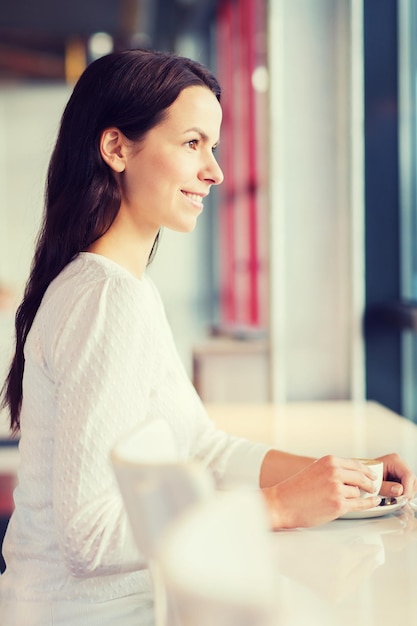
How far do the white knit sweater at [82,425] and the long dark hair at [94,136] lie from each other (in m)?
0.09

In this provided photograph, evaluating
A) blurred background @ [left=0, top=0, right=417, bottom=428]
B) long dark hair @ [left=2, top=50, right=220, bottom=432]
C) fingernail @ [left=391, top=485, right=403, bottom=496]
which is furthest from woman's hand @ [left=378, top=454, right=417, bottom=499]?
blurred background @ [left=0, top=0, right=417, bottom=428]

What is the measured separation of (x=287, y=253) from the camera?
331 cm

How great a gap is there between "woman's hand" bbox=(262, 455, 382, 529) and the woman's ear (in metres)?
0.53

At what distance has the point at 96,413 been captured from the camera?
1078 mm

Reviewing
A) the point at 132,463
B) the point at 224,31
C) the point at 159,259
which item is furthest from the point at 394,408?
the point at 159,259

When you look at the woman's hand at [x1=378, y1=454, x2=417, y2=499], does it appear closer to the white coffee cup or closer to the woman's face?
the white coffee cup

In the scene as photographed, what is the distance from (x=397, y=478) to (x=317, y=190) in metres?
2.00

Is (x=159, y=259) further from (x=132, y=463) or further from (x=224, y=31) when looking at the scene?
(x=132, y=463)

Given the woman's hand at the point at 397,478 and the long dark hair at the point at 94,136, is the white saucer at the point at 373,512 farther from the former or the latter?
the long dark hair at the point at 94,136

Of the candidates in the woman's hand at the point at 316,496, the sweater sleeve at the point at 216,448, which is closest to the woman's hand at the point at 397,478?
the woman's hand at the point at 316,496

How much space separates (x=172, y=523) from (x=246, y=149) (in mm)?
4854

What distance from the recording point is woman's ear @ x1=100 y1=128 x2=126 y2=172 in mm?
1364

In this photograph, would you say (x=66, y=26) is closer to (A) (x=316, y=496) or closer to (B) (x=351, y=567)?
(A) (x=316, y=496)

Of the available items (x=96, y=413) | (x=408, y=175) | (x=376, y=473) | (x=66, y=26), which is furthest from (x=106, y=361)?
(x=66, y=26)
